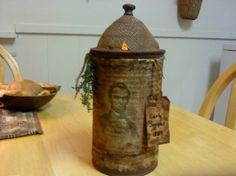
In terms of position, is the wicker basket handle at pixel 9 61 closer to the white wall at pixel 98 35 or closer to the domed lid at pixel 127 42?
the white wall at pixel 98 35

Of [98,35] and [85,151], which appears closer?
[85,151]

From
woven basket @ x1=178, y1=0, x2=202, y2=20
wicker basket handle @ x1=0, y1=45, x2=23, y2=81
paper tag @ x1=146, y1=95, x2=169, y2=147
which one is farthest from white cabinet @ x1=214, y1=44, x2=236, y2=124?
paper tag @ x1=146, y1=95, x2=169, y2=147

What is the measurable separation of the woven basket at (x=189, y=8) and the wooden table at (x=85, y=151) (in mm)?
1313

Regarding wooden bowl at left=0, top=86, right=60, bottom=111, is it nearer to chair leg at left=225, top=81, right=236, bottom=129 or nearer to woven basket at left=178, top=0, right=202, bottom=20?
chair leg at left=225, top=81, right=236, bottom=129

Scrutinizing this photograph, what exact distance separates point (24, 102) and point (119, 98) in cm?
51

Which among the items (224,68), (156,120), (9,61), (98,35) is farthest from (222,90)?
(224,68)

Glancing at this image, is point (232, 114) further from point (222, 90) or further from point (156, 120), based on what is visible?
point (156, 120)

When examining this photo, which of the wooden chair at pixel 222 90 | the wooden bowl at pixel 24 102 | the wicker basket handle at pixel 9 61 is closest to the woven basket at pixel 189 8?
the wooden chair at pixel 222 90

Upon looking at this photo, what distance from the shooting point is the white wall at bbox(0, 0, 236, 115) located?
1736 millimetres

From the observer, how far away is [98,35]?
192cm

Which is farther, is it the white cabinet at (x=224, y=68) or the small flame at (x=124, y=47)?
the white cabinet at (x=224, y=68)

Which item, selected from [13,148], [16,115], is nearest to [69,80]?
[16,115]

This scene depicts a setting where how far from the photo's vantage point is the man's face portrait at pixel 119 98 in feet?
1.62

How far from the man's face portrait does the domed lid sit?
6cm
